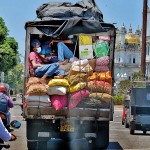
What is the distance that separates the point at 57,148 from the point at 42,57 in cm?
257

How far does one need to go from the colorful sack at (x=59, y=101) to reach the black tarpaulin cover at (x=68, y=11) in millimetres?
2487

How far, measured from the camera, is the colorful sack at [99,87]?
50.0 ft

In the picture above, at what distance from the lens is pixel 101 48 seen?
51.9 feet

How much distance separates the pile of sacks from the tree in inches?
2471

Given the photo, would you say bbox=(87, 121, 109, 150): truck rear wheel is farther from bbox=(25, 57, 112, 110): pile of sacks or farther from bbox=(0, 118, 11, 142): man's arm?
bbox=(0, 118, 11, 142): man's arm

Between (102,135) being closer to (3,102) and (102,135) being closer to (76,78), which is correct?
(76,78)

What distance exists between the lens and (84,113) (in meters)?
15.1

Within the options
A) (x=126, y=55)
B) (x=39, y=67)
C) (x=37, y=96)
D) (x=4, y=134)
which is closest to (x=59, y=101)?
(x=37, y=96)

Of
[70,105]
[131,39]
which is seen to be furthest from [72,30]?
[131,39]

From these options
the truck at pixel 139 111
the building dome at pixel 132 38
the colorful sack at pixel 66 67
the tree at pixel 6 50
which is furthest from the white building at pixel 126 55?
the colorful sack at pixel 66 67

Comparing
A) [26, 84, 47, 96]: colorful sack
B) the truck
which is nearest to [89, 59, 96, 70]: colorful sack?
[26, 84, 47, 96]: colorful sack

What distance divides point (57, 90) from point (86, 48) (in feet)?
4.78

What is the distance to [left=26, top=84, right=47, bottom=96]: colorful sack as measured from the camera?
15000 mm

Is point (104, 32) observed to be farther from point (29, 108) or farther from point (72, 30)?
point (29, 108)
